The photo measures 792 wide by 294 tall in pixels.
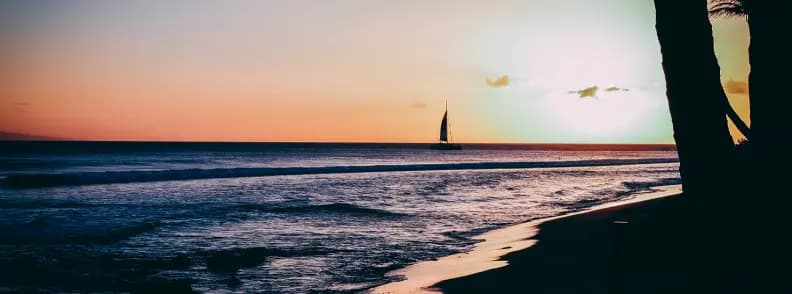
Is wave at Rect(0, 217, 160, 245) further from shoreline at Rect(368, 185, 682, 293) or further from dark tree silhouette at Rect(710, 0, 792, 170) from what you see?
dark tree silhouette at Rect(710, 0, 792, 170)

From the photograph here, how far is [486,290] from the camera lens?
18.3 ft

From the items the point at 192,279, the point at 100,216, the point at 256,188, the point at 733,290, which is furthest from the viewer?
the point at 256,188

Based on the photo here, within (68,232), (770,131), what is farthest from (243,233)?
(770,131)

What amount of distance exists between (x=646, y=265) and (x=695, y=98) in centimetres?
188

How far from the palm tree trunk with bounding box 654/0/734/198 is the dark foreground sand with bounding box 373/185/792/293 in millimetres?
367

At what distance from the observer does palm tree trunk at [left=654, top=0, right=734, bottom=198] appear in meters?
4.92

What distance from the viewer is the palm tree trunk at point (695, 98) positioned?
4.92m

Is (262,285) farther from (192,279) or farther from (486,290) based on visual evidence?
(486,290)

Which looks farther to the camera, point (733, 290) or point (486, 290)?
point (486, 290)

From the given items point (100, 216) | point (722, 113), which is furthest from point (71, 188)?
point (722, 113)

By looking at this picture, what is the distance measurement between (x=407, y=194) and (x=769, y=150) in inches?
601

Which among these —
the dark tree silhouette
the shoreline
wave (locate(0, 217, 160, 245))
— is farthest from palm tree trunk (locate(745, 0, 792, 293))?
wave (locate(0, 217, 160, 245))

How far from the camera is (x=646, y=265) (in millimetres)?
5734

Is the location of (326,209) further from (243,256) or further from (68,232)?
(243,256)
